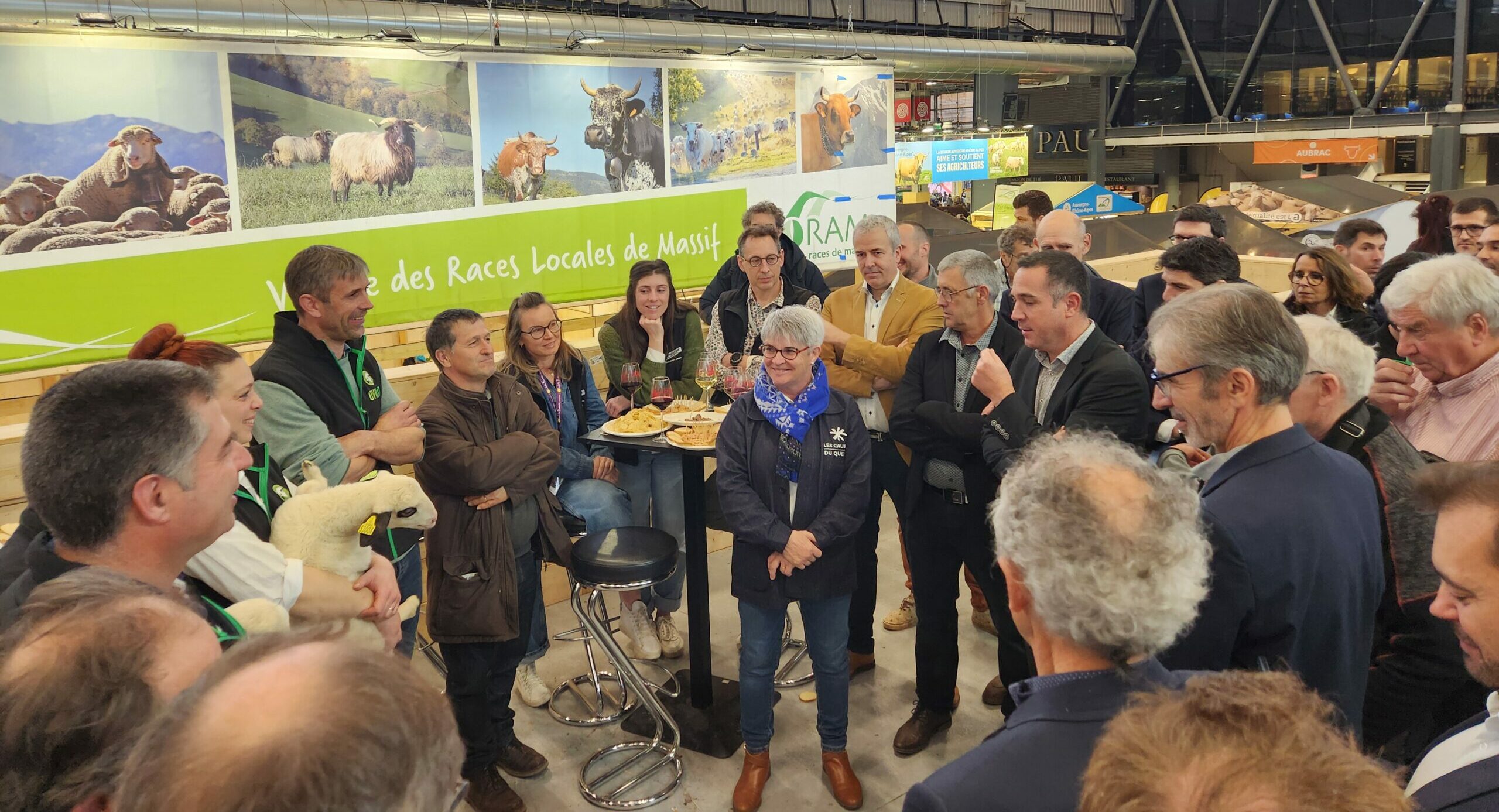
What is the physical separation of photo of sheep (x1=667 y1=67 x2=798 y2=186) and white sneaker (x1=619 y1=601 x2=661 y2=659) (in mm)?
4660

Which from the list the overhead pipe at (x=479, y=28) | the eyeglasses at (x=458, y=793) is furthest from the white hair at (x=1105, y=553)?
the overhead pipe at (x=479, y=28)

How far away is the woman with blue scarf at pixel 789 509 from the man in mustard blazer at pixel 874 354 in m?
0.55

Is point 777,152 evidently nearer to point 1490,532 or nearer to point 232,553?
point 232,553

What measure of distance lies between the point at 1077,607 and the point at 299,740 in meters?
0.98

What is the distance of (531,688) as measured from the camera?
4.02 m

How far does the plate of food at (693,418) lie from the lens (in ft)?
12.3

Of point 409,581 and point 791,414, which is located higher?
point 791,414

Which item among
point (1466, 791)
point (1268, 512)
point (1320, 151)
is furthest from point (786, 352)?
point (1320, 151)

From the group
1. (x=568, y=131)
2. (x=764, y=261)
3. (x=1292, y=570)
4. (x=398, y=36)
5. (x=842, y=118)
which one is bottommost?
(x=1292, y=570)

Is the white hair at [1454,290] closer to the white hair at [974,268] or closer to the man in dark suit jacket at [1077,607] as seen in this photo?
the white hair at [974,268]

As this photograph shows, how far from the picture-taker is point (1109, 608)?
1343 mm

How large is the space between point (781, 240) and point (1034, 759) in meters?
3.64

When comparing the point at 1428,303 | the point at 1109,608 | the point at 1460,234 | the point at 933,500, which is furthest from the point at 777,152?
the point at 1109,608

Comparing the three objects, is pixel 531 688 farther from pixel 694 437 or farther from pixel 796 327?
pixel 796 327
